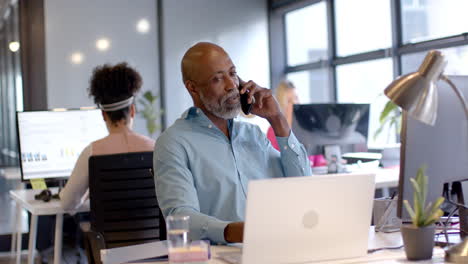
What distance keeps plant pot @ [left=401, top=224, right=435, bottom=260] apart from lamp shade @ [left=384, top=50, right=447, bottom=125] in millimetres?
272

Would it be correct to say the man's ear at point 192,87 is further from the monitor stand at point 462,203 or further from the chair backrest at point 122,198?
the monitor stand at point 462,203

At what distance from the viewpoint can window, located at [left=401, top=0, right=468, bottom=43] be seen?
16.8 feet

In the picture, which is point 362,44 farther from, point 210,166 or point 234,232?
point 234,232

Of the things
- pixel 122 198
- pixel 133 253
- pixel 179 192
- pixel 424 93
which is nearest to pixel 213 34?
pixel 122 198

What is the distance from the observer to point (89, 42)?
6672 millimetres

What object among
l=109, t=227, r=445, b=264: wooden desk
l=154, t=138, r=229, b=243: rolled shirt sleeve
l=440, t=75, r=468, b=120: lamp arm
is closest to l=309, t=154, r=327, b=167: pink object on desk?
l=154, t=138, r=229, b=243: rolled shirt sleeve

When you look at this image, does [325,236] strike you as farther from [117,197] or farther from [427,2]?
[427,2]

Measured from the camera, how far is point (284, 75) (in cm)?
784

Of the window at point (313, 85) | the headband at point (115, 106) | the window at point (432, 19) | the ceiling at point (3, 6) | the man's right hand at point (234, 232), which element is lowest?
the man's right hand at point (234, 232)

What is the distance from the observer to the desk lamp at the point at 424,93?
1498mm

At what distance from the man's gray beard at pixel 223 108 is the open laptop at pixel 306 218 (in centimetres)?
88

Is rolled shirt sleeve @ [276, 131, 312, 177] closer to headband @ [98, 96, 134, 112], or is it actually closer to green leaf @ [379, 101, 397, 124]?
headband @ [98, 96, 134, 112]

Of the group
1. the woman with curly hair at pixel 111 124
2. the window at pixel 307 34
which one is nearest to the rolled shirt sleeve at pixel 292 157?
the woman with curly hair at pixel 111 124

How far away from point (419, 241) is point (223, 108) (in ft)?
3.18
